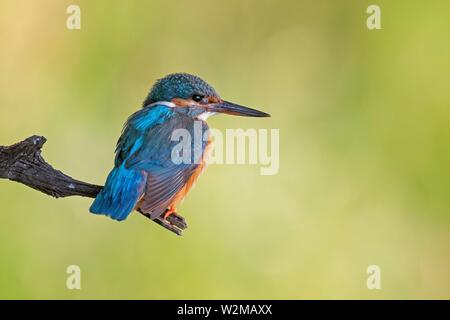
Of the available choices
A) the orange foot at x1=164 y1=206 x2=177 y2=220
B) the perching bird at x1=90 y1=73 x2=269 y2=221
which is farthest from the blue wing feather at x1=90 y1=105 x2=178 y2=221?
the orange foot at x1=164 y1=206 x2=177 y2=220

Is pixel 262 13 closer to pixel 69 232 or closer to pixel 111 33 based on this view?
pixel 111 33

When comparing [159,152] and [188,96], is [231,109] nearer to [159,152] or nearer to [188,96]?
[188,96]

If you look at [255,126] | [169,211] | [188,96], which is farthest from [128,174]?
[255,126]

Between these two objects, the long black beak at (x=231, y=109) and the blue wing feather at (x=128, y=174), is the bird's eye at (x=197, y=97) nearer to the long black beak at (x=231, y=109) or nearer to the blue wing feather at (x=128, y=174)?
the long black beak at (x=231, y=109)

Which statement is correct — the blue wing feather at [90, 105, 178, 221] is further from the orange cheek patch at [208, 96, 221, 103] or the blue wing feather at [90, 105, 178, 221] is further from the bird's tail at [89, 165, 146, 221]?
the orange cheek patch at [208, 96, 221, 103]

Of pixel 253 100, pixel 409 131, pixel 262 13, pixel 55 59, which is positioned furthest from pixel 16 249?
pixel 409 131

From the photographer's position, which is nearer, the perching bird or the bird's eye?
the perching bird
